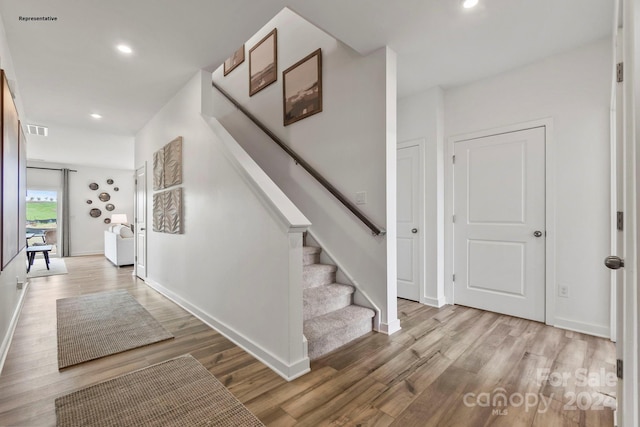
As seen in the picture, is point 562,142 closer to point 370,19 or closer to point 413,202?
point 413,202

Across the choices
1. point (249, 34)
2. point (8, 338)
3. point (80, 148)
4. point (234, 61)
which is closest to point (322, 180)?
point (249, 34)

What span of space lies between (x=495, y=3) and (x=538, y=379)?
2635mm

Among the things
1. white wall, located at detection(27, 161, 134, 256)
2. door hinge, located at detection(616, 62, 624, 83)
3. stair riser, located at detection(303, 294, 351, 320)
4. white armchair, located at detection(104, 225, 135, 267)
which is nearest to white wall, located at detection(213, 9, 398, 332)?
stair riser, located at detection(303, 294, 351, 320)

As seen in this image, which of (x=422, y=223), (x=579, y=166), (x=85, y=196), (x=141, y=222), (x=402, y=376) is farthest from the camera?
(x=85, y=196)

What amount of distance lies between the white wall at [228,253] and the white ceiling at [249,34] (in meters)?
0.64

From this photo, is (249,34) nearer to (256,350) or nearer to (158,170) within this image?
(158,170)

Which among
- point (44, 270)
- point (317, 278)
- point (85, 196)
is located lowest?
point (44, 270)

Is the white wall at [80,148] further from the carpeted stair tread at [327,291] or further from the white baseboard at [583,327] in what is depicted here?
the white baseboard at [583,327]

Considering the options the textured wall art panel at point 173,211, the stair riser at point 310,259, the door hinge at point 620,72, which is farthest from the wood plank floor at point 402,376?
the door hinge at point 620,72

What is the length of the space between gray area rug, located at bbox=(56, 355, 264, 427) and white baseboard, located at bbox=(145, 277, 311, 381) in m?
0.36

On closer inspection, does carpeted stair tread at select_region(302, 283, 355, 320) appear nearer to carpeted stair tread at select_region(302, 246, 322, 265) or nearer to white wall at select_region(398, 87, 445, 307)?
carpeted stair tread at select_region(302, 246, 322, 265)

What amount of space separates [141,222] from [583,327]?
6047 millimetres

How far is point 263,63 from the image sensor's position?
4.18 m

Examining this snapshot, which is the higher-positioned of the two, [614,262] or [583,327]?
[614,262]
